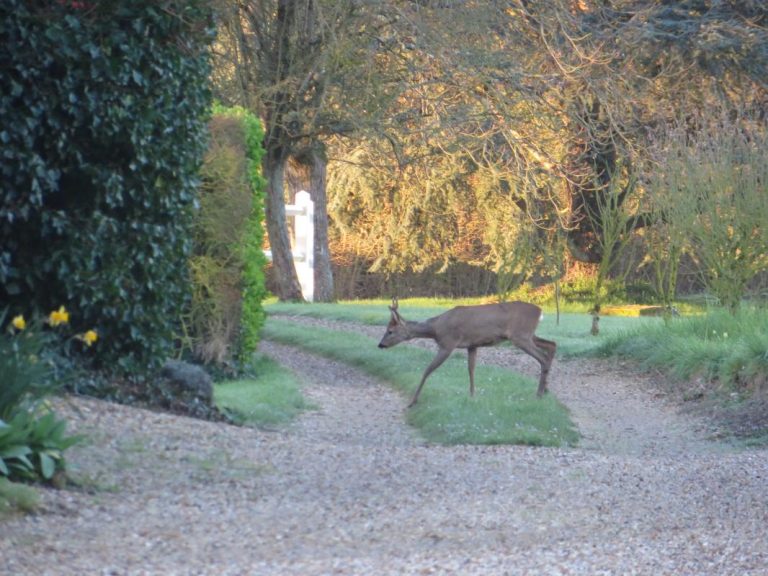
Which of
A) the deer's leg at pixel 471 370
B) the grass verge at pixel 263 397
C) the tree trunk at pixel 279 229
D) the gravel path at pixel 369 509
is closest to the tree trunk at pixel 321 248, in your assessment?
the tree trunk at pixel 279 229

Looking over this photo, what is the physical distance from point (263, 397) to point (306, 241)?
1538 centimetres

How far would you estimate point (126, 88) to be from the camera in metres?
8.80

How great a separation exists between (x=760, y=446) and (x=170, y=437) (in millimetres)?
5448

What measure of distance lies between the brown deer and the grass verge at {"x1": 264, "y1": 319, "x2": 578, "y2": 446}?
0.40m

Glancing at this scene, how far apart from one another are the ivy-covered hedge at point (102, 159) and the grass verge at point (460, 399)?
267 centimetres

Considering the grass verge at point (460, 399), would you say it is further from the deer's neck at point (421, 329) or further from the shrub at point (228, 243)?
the shrub at point (228, 243)

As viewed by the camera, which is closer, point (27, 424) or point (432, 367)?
point (27, 424)

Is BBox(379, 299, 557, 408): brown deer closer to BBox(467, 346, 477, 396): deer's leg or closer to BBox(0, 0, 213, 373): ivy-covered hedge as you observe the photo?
BBox(467, 346, 477, 396): deer's leg

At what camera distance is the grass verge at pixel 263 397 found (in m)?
10.4

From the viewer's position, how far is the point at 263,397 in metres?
11.5

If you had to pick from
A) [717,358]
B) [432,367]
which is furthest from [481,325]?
[717,358]

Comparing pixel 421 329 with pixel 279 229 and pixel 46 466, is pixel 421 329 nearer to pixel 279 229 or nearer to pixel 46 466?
pixel 46 466

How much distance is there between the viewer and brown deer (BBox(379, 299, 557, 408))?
12242mm

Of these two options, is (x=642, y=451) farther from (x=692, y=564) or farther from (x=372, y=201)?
(x=372, y=201)
